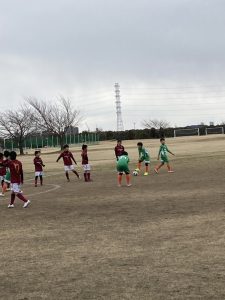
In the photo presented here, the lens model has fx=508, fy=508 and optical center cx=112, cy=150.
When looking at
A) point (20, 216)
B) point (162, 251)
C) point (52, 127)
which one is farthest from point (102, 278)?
point (52, 127)

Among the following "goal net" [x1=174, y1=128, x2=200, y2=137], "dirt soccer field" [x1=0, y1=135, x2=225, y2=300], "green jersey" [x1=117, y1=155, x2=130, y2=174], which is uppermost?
"goal net" [x1=174, y1=128, x2=200, y2=137]

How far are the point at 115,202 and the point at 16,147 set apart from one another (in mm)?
67245

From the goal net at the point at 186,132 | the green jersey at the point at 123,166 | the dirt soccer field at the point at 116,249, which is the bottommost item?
Answer: the dirt soccer field at the point at 116,249

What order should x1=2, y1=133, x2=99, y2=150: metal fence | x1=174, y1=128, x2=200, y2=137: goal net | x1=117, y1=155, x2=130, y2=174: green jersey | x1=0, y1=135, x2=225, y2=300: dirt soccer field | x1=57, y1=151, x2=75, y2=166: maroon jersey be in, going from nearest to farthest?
x1=0, y1=135, x2=225, y2=300: dirt soccer field
x1=117, y1=155, x2=130, y2=174: green jersey
x1=57, y1=151, x2=75, y2=166: maroon jersey
x1=2, y1=133, x2=99, y2=150: metal fence
x1=174, y1=128, x2=200, y2=137: goal net

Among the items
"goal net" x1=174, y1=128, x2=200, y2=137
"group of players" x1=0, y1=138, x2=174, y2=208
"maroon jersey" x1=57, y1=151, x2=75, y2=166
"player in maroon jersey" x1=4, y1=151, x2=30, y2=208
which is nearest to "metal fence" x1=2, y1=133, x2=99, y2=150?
"goal net" x1=174, y1=128, x2=200, y2=137

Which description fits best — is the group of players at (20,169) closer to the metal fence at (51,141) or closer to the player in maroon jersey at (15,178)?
the player in maroon jersey at (15,178)

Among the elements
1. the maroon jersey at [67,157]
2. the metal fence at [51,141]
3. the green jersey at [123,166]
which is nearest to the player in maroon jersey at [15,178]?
the green jersey at [123,166]

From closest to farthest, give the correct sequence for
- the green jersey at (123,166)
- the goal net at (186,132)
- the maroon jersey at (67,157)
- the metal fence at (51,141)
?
1. the green jersey at (123,166)
2. the maroon jersey at (67,157)
3. the metal fence at (51,141)
4. the goal net at (186,132)

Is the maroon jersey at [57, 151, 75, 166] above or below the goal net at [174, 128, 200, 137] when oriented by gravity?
below

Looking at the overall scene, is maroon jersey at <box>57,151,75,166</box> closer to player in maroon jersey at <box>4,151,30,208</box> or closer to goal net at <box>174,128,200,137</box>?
player in maroon jersey at <box>4,151,30,208</box>

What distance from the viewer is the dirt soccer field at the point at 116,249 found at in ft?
19.1

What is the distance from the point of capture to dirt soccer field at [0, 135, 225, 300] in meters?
5.83

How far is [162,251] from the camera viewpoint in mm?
7504

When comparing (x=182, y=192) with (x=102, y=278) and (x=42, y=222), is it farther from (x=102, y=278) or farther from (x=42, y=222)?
(x=102, y=278)
